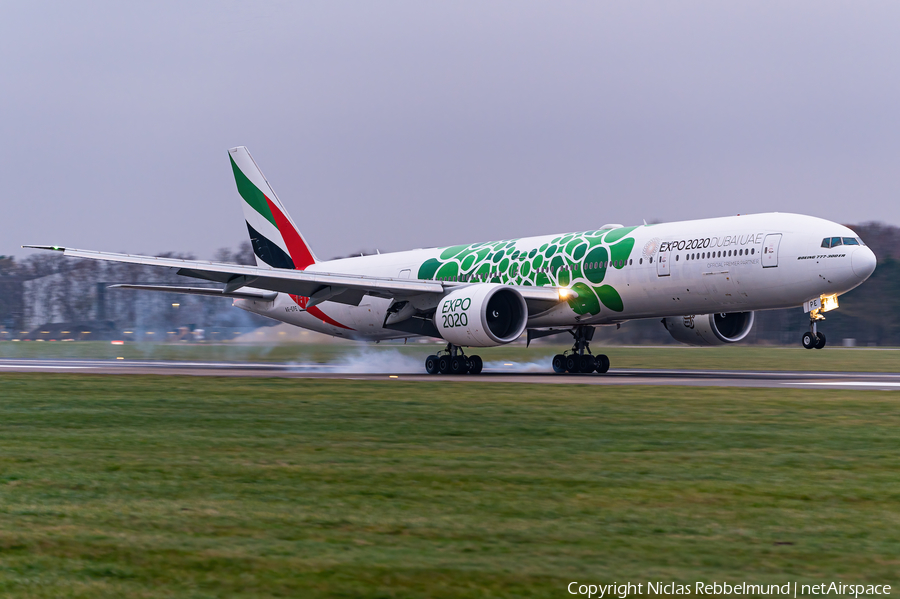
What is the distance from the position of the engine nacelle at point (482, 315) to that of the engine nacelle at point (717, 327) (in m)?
6.61

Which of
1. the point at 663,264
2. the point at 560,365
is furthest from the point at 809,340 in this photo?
the point at 560,365

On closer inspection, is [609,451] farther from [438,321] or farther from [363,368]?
[363,368]

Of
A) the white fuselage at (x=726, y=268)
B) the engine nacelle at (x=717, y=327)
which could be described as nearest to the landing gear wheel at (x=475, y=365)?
the white fuselage at (x=726, y=268)

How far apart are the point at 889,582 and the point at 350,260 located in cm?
3203

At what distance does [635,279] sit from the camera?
26.0 metres

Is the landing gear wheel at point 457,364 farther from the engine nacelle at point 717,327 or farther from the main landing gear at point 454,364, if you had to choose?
the engine nacelle at point 717,327

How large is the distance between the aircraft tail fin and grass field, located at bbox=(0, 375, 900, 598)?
77.1ft

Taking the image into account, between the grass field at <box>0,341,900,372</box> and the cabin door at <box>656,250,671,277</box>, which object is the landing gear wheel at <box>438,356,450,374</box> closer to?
the grass field at <box>0,341,900,372</box>

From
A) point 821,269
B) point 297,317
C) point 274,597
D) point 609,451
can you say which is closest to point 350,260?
point 297,317

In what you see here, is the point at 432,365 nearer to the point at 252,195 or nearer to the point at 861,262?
the point at 861,262

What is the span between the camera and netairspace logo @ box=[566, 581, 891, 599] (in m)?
4.55

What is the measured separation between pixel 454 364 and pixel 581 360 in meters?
4.31

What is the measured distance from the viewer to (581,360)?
2983 centimetres

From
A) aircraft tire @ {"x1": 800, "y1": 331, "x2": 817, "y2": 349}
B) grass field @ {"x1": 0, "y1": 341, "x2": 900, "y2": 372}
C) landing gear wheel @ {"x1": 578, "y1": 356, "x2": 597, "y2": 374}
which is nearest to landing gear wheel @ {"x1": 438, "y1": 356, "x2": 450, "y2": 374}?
landing gear wheel @ {"x1": 578, "y1": 356, "x2": 597, "y2": 374}
